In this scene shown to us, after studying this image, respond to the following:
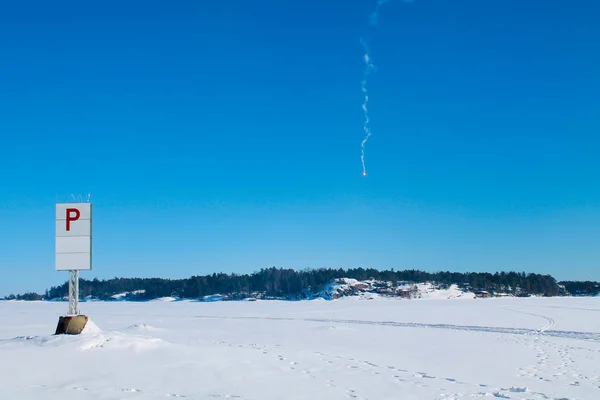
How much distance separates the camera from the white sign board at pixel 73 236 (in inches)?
653

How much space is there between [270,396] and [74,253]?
946cm

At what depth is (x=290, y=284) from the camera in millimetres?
157625

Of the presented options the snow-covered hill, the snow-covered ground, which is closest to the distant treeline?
the snow-covered hill

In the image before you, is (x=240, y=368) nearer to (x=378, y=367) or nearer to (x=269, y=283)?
(x=378, y=367)

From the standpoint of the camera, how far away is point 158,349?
14719 mm

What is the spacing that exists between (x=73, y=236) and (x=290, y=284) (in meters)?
143

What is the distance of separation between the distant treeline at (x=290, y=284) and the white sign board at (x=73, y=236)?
127249 millimetres

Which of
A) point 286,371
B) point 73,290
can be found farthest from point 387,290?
point 286,371

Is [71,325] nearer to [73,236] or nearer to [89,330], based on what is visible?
[89,330]

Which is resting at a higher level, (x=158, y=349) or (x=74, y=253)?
(x=74, y=253)

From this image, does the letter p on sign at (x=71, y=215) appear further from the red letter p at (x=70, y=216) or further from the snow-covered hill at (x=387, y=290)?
the snow-covered hill at (x=387, y=290)

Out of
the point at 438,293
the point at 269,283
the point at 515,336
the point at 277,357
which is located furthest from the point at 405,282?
the point at 277,357

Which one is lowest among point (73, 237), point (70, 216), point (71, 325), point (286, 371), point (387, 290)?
point (387, 290)

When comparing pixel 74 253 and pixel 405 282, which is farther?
pixel 405 282
